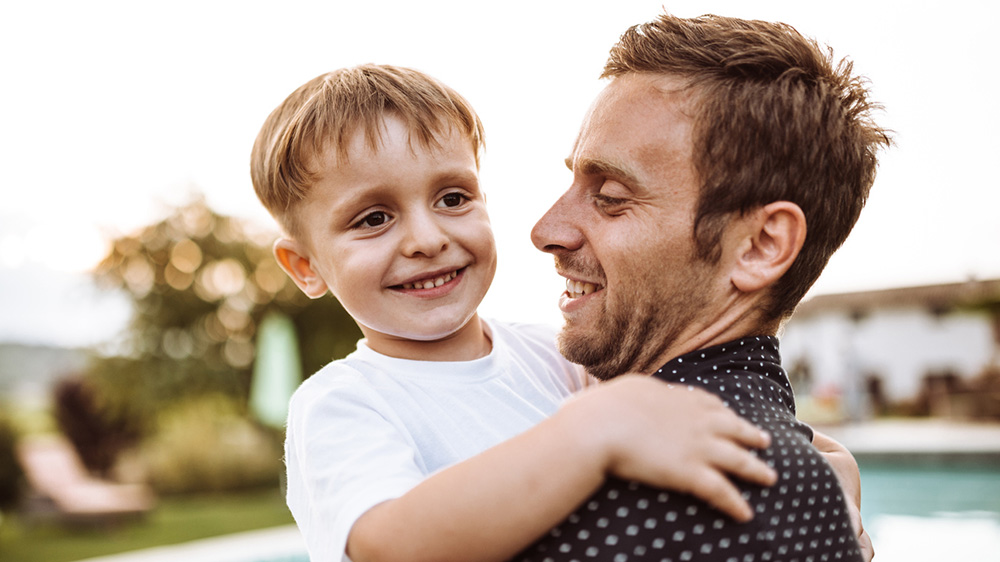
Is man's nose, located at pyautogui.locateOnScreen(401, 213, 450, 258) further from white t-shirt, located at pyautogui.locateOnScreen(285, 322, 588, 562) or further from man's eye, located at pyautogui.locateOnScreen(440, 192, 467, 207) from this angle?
white t-shirt, located at pyautogui.locateOnScreen(285, 322, 588, 562)

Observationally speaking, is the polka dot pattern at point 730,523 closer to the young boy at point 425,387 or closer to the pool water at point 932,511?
the young boy at point 425,387

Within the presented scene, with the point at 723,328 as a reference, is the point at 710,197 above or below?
above

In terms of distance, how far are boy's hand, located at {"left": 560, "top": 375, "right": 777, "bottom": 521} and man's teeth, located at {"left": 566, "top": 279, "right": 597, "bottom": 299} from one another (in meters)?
0.74

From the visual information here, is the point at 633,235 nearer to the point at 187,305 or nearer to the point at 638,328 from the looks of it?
the point at 638,328

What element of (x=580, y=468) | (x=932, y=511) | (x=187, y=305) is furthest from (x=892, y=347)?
(x=580, y=468)

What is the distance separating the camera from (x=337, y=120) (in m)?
2.23

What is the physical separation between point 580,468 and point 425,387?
2.67ft

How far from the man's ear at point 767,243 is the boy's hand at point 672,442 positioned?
588mm

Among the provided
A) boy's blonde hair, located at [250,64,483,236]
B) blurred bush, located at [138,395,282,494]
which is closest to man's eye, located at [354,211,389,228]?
boy's blonde hair, located at [250,64,483,236]

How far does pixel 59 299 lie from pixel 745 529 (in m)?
25.6

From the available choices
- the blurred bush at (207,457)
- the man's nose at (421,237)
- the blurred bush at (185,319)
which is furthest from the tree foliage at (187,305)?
the man's nose at (421,237)

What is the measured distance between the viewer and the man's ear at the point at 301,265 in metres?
2.47

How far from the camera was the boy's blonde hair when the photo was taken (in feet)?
7.33

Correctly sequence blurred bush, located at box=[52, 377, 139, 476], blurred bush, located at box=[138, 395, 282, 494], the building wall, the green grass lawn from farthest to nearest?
the building wall → blurred bush, located at box=[52, 377, 139, 476] → blurred bush, located at box=[138, 395, 282, 494] → the green grass lawn
